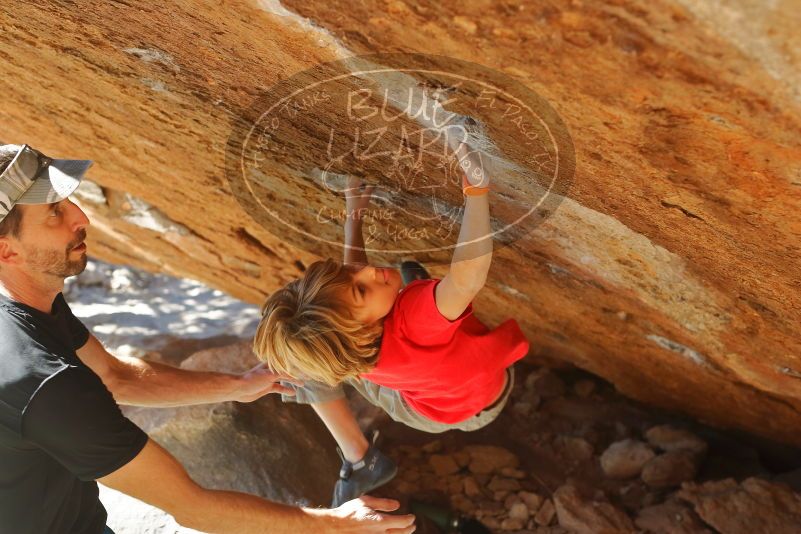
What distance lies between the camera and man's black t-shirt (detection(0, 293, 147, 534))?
6.52ft

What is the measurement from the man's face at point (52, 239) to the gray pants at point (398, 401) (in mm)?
813

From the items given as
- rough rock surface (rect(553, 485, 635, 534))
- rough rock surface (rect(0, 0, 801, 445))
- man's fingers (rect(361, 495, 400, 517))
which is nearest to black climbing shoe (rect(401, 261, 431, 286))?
rough rock surface (rect(0, 0, 801, 445))

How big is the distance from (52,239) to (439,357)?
1088mm

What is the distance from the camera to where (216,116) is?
2350 millimetres

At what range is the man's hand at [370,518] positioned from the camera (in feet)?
7.22

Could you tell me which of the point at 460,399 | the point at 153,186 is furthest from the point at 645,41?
the point at 153,186

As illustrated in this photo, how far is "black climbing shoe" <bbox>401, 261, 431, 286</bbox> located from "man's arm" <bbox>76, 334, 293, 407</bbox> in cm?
51

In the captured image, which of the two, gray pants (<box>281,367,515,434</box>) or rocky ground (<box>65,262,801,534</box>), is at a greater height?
gray pants (<box>281,367,515,434</box>)

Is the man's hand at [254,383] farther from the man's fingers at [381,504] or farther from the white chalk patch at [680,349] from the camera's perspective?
the white chalk patch at [680,349]

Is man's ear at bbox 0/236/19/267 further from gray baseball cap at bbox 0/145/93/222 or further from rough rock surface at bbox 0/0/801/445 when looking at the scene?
rough rock surface at bbox 0/0/801/445

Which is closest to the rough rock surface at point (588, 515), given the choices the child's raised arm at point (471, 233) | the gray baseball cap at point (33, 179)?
the child's raised arm at point (471, 233)

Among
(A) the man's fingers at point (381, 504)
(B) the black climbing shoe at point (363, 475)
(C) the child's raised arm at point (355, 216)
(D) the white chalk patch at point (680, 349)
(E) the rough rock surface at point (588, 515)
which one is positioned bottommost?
(E) the rough rock surface at point (588, 515)

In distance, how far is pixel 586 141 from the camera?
165cm

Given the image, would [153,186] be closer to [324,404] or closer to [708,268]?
[324,404]
